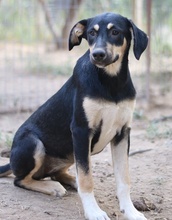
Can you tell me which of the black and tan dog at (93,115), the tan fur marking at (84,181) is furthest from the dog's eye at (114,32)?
the tan fur marking at (84,181)

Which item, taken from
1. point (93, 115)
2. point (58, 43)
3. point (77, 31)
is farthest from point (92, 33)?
point (58, 43)

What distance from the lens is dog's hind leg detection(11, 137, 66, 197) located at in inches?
213

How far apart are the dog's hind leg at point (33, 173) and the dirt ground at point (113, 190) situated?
61 millimetres

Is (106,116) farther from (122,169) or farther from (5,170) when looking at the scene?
(5,170)

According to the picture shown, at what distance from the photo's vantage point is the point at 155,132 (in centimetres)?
791

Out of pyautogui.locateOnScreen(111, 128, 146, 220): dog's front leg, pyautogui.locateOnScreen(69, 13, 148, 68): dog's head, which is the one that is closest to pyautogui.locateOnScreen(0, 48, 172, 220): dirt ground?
pyautogui.locateOnScreen(111, 128, 146, 220): dog's front leg

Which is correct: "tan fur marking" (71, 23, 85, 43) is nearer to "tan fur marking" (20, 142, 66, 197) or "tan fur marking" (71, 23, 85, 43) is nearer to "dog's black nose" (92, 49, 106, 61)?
"dog's black nose" (92, 49, 106, 61)

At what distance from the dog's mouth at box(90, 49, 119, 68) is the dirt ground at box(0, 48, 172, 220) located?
1.36 metres

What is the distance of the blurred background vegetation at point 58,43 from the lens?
10031 millimetres

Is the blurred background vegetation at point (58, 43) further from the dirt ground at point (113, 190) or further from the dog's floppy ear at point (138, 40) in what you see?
the dog's floppy ear at point (138, 40)

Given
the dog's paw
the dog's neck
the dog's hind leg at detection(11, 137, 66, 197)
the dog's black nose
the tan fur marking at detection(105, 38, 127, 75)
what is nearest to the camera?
the dog's black nose

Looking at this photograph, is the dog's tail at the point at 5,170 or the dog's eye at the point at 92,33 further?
the dog's tail at the point at 5,170

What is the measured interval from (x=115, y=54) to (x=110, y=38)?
14cm

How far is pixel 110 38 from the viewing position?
15.5 feet
